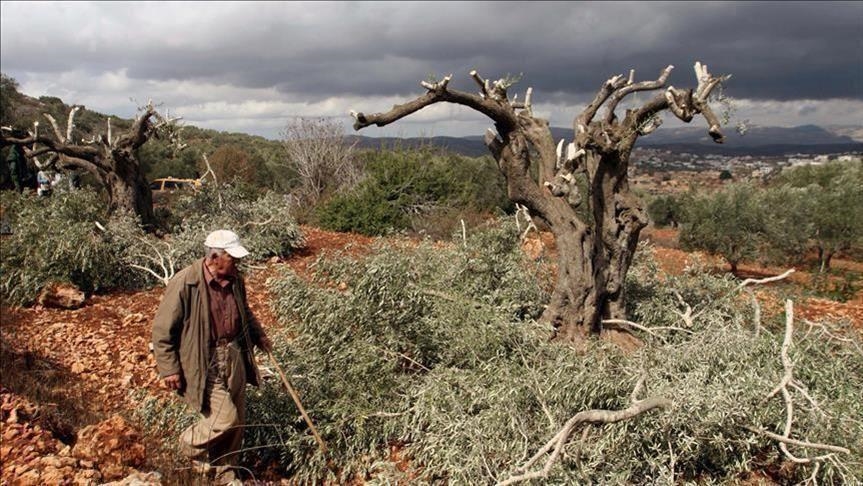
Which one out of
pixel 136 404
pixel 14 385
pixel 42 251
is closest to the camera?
pixel 136 404

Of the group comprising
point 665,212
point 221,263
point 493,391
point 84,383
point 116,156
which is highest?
point 116,156

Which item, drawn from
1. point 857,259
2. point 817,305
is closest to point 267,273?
point 817,305

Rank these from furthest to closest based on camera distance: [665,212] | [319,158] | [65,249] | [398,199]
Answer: [665,212]
[319,158]
[398,199]
[65,249]

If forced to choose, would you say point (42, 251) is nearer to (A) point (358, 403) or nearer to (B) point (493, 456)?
(A) point (358, 403)

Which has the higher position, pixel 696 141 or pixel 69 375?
pixel 696 141

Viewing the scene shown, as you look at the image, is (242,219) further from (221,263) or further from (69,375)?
(221,263)

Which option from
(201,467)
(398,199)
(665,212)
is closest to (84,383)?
(201,467)

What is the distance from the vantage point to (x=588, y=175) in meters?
5.54

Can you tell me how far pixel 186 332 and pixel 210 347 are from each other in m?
0.20

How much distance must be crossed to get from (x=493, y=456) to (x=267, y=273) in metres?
6.29

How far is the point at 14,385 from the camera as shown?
522 cm

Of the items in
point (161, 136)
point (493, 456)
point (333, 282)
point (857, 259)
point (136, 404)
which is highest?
point (161, 136)

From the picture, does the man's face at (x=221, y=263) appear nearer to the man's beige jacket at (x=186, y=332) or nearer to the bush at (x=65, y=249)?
the man's beige jacket at (x=186, y=332)

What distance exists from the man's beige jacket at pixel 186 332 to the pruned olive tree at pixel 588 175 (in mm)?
1926
